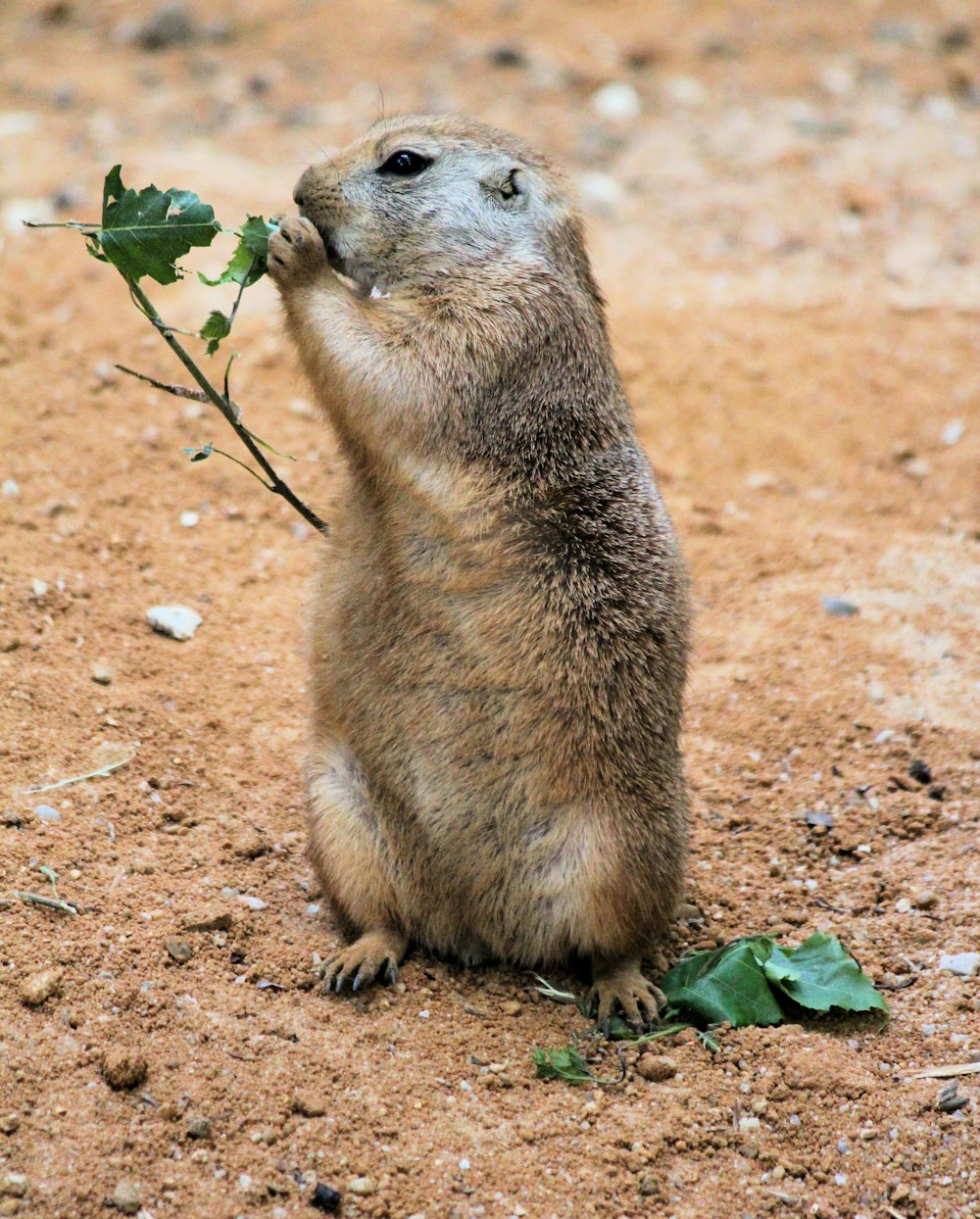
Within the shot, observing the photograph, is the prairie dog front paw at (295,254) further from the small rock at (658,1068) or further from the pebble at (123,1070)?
the small rock at (658,1068)

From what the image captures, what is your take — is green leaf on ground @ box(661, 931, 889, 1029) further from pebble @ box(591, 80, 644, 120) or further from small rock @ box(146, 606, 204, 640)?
pebble @ box(591, 80, 644, 120)

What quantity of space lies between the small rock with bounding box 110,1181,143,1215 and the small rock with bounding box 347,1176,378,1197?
1.66 feet

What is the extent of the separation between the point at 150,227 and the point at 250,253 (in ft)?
1.05

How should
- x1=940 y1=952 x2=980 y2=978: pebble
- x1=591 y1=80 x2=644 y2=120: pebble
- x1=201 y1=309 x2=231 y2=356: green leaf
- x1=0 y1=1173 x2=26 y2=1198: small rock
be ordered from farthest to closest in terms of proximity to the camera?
1. x1=591 y1=80 x2=644 y2=120: pebble
2. x1=940 y1=952 x2=980 y2=978: pebble
3. x1=201 y1=309 x2=231 y2=356: green leaf
4. x1=0 y1=1173 x2=26 y2=1198: small rock

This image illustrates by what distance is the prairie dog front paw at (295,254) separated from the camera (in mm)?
4156

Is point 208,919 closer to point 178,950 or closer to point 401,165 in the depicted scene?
point 178,950

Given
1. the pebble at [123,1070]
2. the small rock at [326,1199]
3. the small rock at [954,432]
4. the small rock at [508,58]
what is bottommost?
the small rock at [326,1199]

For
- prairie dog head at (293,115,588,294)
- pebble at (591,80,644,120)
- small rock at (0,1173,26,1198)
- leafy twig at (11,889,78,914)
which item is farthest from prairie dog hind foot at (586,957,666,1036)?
pebble at (591,80,644,120)

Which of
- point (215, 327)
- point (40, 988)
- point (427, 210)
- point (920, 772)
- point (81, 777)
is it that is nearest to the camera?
point (40, 988)

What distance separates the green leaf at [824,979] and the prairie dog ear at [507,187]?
8.35 ft

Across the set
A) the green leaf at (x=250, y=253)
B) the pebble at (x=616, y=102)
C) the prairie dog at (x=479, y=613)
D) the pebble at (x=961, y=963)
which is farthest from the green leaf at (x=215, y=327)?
the pebble at (x=616, y=102)

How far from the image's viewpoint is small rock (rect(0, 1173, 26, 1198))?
123 inches

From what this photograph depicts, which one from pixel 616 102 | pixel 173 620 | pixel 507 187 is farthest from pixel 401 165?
pixel 616 102

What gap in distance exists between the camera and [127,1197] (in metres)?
3.18
